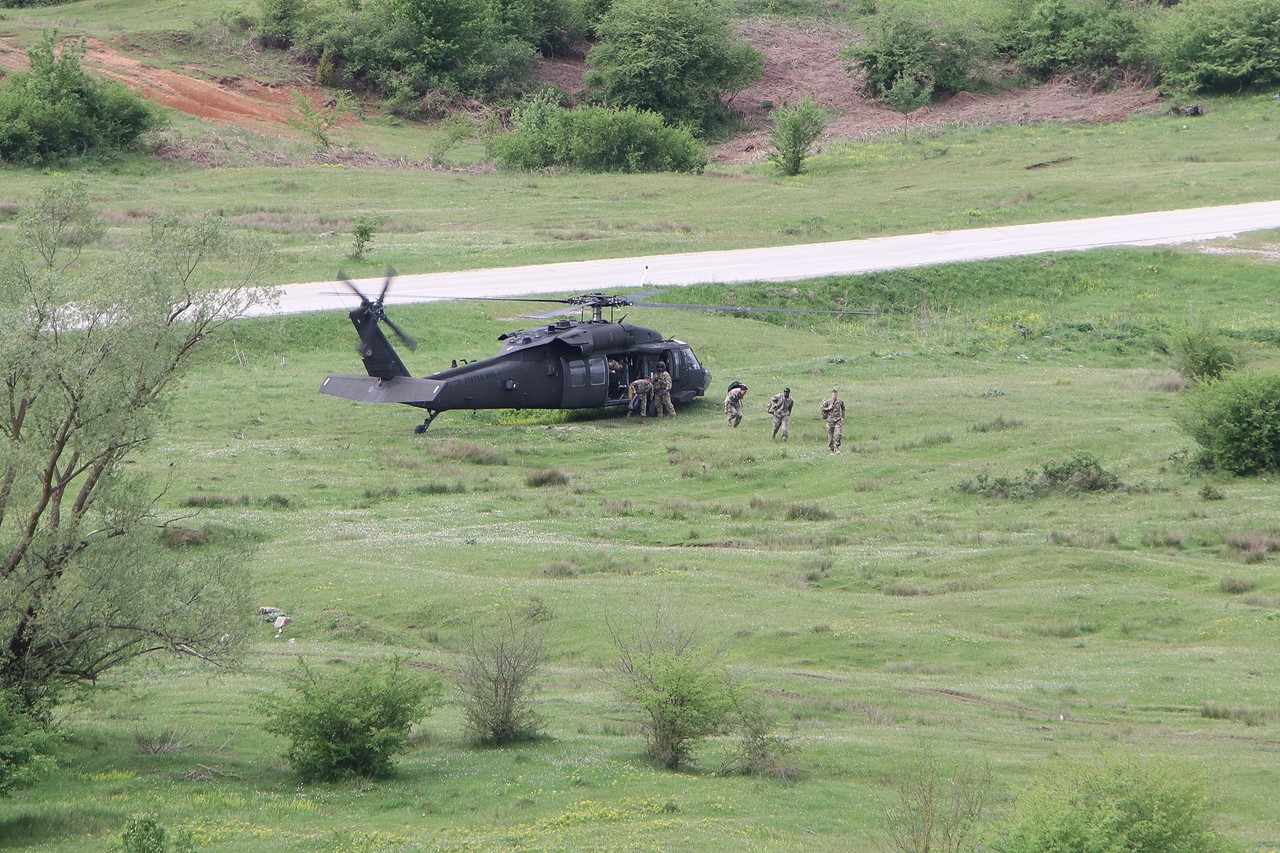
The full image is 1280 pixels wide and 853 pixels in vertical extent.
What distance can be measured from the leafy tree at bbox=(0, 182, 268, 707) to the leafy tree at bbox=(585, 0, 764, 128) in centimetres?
8430

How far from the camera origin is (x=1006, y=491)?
3369cm

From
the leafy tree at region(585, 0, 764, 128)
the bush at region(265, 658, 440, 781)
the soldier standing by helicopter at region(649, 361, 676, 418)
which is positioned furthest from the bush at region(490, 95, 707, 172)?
the bush at region(265, 658, 440, 781)

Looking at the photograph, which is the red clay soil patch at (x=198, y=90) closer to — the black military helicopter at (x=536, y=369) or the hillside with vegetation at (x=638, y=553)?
the hillside with vegetation at (x=638, y=553)

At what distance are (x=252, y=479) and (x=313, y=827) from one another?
19085mm

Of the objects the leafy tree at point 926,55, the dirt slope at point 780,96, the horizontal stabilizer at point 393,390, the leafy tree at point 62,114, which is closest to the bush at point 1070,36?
the dirt slope at point 780,96

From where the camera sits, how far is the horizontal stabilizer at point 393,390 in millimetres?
38000

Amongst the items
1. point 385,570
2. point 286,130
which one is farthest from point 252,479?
point 286,130

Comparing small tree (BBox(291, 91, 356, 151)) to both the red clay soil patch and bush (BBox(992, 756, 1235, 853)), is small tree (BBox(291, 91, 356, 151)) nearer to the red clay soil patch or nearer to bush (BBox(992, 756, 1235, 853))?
the red clay soil patch

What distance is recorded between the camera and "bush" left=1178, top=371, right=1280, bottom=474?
34.1 m

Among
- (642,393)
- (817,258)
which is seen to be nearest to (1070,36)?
(817,258)

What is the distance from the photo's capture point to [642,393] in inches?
1649

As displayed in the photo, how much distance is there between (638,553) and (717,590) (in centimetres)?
304

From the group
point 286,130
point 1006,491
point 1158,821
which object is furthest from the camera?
point 286,130

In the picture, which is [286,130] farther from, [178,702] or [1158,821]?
[1158,821]
